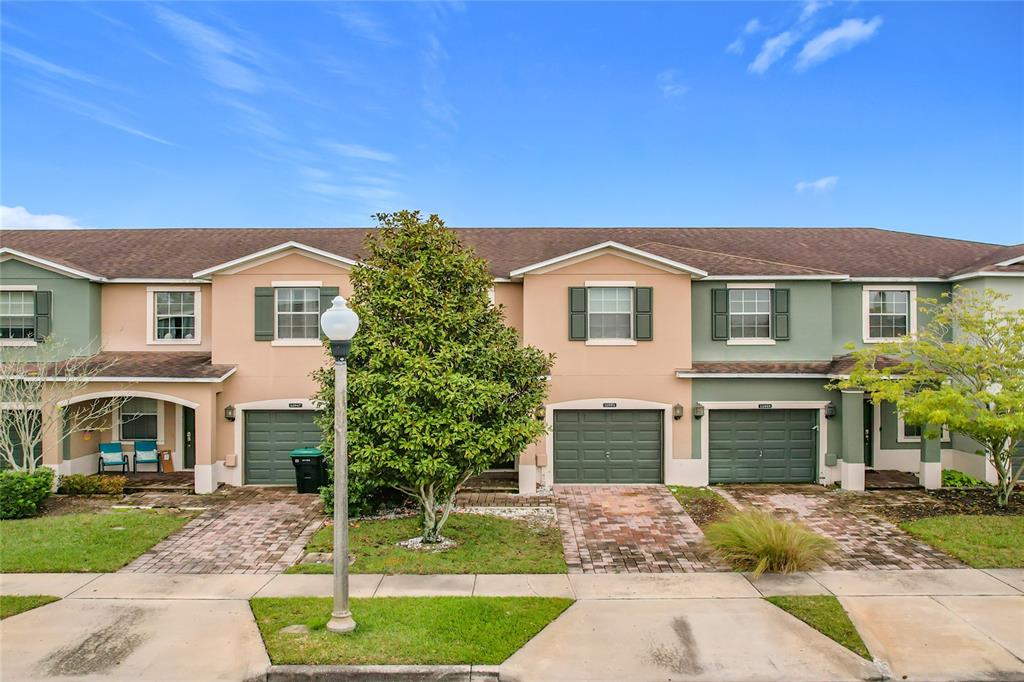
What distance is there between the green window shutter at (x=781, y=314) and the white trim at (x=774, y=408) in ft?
5.85

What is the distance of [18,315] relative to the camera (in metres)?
16.7

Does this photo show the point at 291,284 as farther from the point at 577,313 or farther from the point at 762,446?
the point at 762,446

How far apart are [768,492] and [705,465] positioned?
5.25 feet

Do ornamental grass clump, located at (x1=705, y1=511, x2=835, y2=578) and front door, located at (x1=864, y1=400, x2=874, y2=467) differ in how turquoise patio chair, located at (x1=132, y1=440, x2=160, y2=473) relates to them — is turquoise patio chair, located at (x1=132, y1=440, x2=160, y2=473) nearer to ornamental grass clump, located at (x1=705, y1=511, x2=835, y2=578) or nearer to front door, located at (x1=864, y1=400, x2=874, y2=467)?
ornamental grass clump, located at (x1=705, y1=511, x2=835, y2=578)

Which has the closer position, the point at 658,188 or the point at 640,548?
the point at 640,548

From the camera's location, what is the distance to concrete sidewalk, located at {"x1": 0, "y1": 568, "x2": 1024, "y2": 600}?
8938 mm

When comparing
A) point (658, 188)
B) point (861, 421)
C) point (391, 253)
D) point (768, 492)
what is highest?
point (658, 188)

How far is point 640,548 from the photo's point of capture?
36.4 feet

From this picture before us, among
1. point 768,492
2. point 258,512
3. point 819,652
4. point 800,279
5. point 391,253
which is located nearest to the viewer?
point 819,652

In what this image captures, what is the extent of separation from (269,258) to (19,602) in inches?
381

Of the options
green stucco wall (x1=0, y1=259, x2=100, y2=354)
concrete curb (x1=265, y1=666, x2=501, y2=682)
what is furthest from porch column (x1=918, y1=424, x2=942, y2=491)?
green stucco wall (x1=0, y1=259, x2=100, y2=354)

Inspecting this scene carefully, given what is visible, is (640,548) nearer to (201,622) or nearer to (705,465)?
(705,465)

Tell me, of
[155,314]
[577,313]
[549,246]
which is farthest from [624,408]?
[155,314]

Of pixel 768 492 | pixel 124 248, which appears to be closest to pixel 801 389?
pixel 768 492
